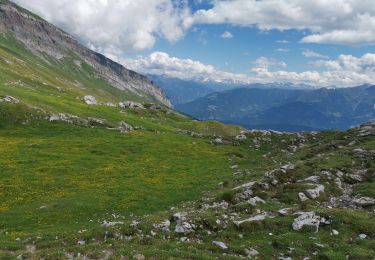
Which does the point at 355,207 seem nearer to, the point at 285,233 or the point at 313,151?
the point at 285,233

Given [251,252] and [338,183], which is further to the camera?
[338,183]

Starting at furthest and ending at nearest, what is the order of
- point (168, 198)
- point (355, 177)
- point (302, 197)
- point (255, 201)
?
point (355, 177) < point (168, 198) < point (302, 197) < point (255, 201)

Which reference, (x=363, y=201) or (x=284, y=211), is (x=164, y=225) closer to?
(x=284, y=211)

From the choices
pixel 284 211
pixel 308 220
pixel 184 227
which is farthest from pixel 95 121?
pixel 308 220

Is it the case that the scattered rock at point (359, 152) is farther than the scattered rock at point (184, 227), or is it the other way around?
the scattered rock at point (359, 152)

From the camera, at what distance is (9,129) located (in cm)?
7856

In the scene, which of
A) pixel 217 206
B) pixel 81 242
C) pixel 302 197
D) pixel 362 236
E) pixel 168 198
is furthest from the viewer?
pixel 168 198

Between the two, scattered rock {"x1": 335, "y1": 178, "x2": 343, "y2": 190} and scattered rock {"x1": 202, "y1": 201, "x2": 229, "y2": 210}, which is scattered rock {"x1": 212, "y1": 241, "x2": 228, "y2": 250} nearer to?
scattered rock {"x1": 202, "y1": 201, "x2": 229, "y2": 210}

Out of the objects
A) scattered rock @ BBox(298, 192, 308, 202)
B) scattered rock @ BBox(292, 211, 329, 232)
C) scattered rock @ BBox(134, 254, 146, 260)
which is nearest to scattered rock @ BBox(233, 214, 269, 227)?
scattered rock @ BBox(292, 211, 329, 232)

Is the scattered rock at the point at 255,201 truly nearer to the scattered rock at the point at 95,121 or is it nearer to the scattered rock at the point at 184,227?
the scattered rock at the point at 184,227

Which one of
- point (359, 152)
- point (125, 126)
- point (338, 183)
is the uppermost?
point (125, 126)

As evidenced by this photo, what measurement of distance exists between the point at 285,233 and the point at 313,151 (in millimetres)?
43848

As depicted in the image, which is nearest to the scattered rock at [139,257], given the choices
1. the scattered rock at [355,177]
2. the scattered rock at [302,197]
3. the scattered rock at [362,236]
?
the scattered rock at [362,236]

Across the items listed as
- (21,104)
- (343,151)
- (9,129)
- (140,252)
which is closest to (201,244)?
(140,252)
